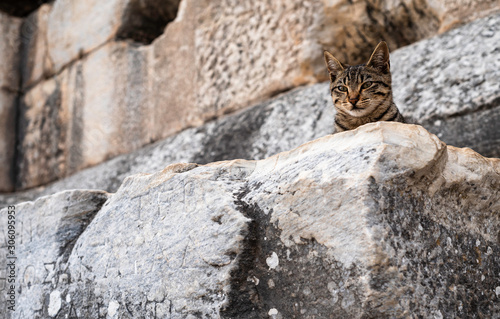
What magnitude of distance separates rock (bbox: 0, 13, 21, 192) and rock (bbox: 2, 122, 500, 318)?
2.82m

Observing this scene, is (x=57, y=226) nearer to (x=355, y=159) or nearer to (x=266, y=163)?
(x=266, y=163)

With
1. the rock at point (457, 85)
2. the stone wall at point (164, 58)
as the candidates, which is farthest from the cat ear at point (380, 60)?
the stone wall at point (164, 58)

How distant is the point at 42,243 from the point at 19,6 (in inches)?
126

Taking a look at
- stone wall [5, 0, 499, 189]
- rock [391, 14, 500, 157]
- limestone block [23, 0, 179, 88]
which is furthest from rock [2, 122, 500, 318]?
limestone block [23, 0, 179, 88]

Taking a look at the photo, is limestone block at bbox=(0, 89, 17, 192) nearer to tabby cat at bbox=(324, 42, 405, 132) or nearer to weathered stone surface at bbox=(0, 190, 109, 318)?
weathered stone surface at bbox=(0, 190, 109, 318)

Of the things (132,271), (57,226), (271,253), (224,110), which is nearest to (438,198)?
(271,253)

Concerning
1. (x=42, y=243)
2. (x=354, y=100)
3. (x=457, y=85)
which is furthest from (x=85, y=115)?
(x=457, y=85)

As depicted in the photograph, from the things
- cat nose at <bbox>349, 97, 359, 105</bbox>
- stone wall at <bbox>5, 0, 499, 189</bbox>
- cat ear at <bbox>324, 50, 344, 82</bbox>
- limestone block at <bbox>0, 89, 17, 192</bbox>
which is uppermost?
cat ear at <bbox>324, 50, 344, 82</bbox>

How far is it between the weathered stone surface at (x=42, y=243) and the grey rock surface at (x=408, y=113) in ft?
2.79

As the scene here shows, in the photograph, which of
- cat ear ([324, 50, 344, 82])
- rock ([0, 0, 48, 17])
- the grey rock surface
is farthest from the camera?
rock ([0, 0, 48, 17])

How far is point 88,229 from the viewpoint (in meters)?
1.49

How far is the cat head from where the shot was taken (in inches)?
65.1

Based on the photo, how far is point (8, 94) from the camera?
3.89m

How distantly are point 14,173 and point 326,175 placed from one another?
11.3 ft
